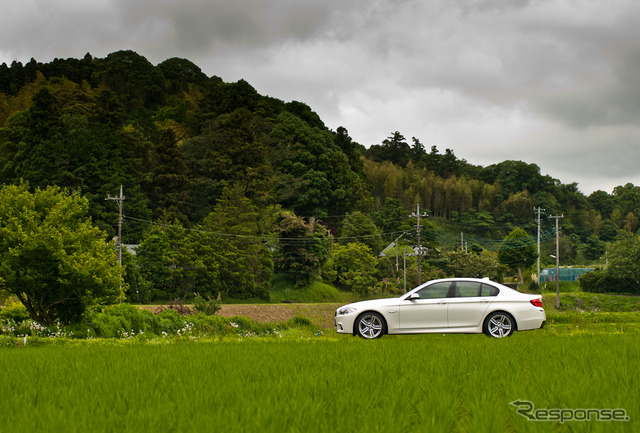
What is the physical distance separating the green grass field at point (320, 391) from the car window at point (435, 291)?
→ 4.81 metres

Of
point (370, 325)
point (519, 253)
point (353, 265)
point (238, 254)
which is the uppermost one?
point (519, 253)

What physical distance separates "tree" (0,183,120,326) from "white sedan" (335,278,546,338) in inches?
505

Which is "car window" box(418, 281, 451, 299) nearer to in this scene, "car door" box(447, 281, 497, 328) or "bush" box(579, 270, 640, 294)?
"car door" box(447, 281, 497, 328)

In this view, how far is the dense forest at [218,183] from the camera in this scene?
182 ft

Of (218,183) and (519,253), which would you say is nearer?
(218,183)

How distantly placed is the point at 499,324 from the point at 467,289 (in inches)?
46.4

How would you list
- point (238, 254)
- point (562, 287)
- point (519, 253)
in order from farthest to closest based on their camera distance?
point (519, 253) → point (562, 287) → point (238, 254)

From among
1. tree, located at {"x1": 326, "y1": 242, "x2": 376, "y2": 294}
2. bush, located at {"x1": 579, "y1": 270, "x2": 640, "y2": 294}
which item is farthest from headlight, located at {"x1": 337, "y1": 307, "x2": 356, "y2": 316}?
bush, located at {"x1": 579, "y1": 270, "x2": 640, "y2": 294}

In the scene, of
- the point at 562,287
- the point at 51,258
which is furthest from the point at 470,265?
the point at 51,258

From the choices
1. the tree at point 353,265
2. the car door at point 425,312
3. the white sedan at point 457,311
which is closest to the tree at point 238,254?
the tree at point 353,265

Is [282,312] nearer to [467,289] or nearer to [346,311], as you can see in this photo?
[346,311]

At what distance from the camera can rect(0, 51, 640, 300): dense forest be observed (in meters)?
55.6

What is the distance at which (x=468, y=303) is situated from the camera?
14.4m

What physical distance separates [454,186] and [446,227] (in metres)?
11.2
